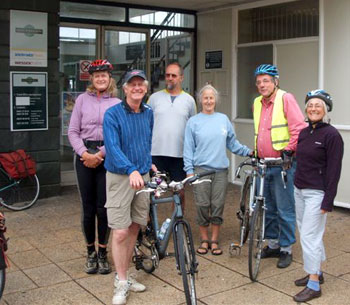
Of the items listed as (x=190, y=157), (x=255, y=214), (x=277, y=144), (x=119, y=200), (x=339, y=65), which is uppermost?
(x=339, y=65)

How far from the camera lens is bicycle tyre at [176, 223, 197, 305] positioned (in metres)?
3.58

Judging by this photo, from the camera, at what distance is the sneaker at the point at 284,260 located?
15.6 feet

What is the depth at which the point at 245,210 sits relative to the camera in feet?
16.1

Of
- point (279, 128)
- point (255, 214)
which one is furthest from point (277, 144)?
point (255, 214)

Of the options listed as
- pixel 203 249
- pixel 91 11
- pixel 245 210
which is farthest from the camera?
pixel 91 11

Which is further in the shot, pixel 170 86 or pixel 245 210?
pixel 170 86

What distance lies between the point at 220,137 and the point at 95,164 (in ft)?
4.28

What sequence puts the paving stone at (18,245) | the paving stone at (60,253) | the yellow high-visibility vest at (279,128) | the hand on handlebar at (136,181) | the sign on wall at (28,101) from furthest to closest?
the sign on wall at (28,101) < the paving stone at (18,245) < the paving stone at (60,253) < the yellow high-visibility vest at (279,128) < the hand on handlebar at (136,181)

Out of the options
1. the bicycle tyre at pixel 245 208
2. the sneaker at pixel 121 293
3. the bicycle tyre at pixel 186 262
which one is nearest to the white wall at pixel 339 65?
the bicycle tyre at pixel 245 208

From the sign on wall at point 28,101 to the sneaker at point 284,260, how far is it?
12.9 ft

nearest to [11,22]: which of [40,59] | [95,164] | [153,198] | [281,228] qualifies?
[40,59]

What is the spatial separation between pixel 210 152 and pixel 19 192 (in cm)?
322

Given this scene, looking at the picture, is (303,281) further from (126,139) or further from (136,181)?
(126,139)

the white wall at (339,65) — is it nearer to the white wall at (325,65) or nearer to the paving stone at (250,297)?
the white wall at (325,65)
